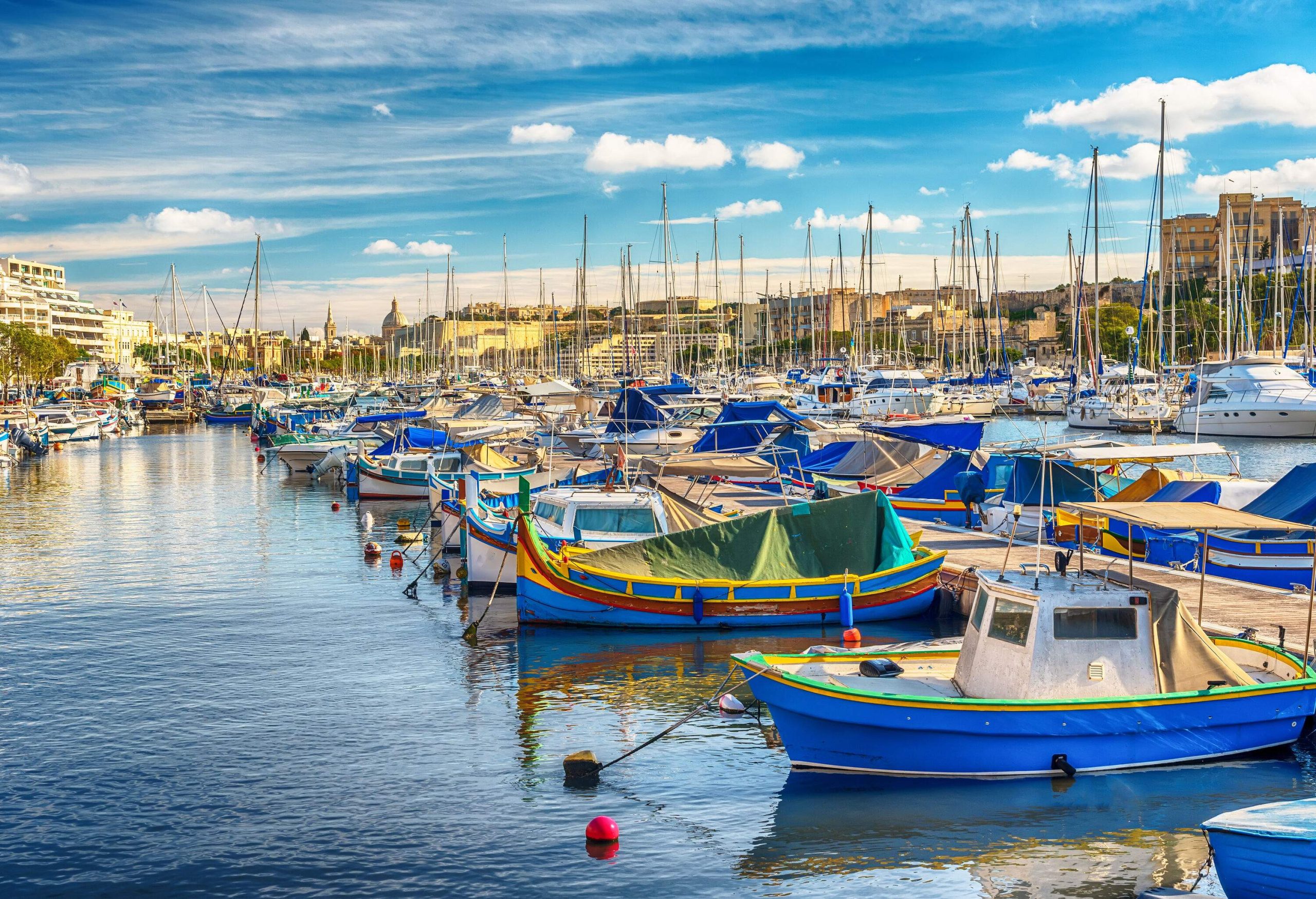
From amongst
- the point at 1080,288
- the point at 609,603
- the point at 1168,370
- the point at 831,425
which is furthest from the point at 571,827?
the point at 1168,370

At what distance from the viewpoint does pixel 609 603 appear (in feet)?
86.9

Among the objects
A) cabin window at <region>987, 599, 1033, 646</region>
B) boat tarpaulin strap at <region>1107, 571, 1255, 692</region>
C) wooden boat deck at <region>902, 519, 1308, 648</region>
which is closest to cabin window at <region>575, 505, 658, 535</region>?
wooden boat deck at <region>902, 519, 1308, 648</region>

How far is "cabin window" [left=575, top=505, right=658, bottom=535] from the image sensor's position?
97.9 feet

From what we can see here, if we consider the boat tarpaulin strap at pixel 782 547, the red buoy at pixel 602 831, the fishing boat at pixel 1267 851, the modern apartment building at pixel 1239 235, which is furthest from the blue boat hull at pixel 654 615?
the modern apartment building at pixel 1239 235

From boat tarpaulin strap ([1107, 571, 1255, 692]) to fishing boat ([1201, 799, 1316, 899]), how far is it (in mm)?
4326

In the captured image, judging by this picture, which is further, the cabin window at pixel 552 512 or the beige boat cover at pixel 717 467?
the beige boat cover at pixel 717 467

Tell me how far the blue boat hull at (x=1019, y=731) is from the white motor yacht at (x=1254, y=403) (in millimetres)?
62969

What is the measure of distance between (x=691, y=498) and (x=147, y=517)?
25.2 m

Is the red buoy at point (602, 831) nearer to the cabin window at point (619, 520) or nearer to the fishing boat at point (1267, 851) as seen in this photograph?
the fishing boat at point (1267, 851)

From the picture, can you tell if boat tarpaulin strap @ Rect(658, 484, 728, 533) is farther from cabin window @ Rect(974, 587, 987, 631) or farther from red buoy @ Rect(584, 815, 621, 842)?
red buoy @ Rect(584, 815, 621, 842)

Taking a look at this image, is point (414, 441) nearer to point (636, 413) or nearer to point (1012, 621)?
point (636, 413)

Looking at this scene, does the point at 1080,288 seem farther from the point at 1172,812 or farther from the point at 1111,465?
the point at 1172,812

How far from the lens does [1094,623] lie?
16641mm

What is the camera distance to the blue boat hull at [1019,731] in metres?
16.4
